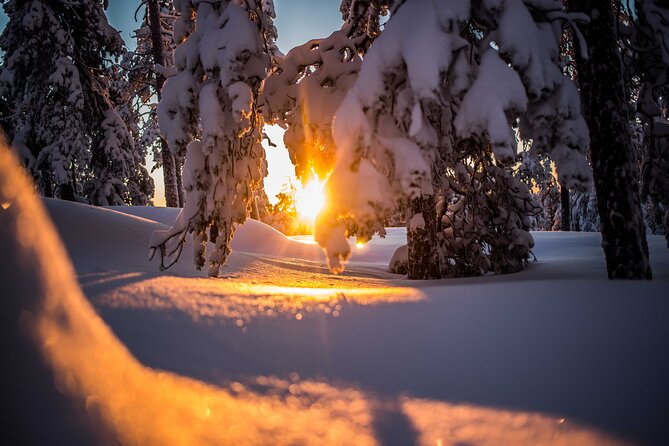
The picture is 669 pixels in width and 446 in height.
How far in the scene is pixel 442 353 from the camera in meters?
2.19

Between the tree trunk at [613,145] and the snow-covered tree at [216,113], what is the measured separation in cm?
355

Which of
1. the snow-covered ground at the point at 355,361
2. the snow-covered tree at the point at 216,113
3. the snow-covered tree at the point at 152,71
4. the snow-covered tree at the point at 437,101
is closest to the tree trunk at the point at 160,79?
the snow-covered tree at the point at 152,71

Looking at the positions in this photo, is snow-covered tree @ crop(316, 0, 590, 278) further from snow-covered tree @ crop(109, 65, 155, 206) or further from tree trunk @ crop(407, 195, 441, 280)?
snow-covered tree @ crop(109, 65, 155, 206)

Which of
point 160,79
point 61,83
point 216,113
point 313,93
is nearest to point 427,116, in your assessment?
point 313,93

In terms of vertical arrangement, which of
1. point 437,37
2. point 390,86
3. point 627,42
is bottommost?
point 390,86

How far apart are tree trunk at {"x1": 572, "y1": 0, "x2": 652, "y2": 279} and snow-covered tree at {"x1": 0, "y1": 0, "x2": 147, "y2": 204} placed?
45.2ft

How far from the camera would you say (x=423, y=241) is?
587 centimetres

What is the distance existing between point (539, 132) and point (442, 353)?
235 cm

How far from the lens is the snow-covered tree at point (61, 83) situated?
482 inches

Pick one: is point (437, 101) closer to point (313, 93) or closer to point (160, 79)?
point (313, 93)

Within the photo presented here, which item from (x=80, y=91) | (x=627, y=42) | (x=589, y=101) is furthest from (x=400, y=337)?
(x=80, y=91)

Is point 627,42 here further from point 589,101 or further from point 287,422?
point 287,422

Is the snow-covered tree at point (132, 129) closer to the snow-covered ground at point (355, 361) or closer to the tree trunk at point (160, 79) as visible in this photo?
the tree trunk at point (160, 79)

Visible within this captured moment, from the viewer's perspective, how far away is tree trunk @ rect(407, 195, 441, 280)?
19.0 feet
